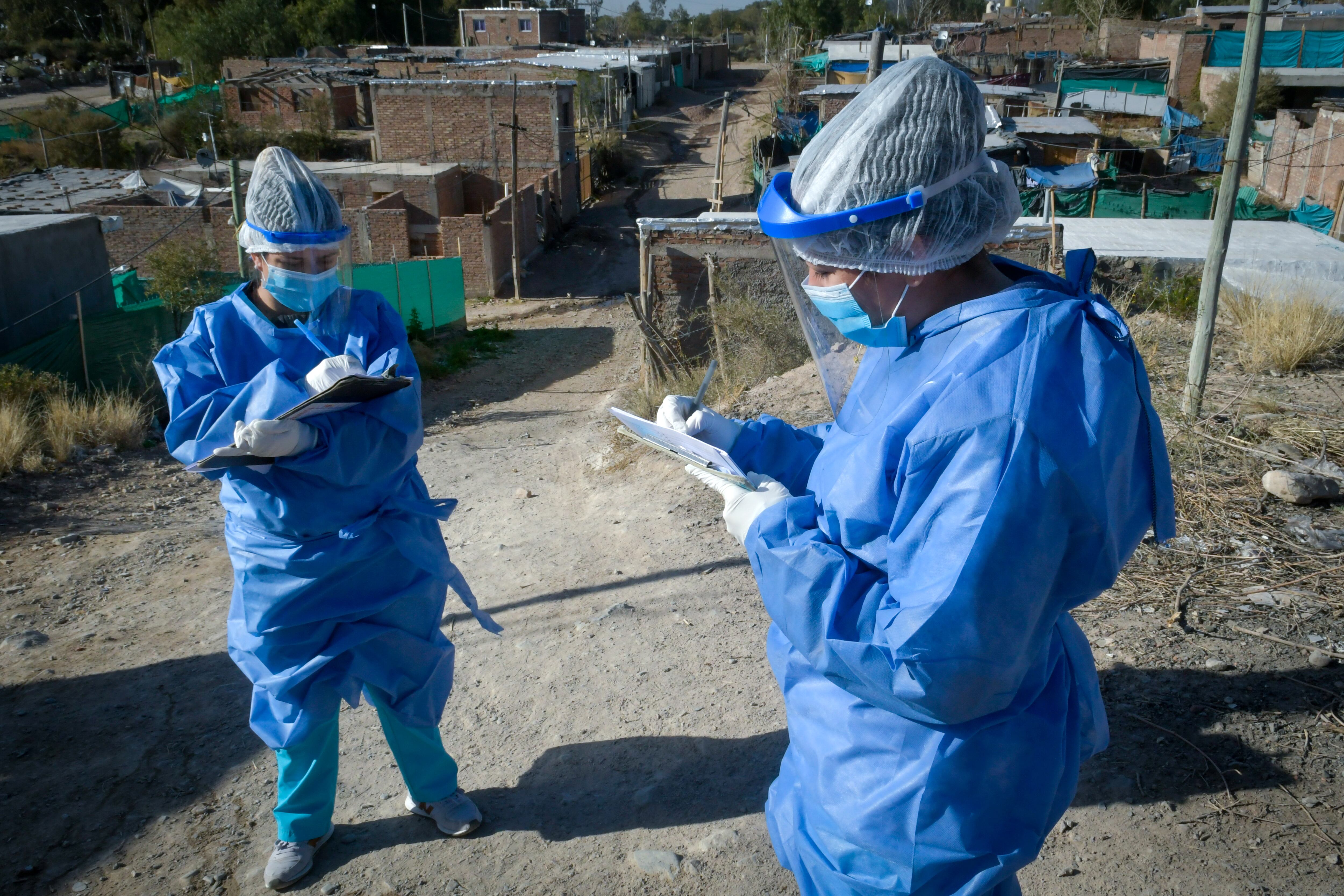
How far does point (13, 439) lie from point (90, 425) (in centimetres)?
101

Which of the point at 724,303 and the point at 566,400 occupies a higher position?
the point at 724,303

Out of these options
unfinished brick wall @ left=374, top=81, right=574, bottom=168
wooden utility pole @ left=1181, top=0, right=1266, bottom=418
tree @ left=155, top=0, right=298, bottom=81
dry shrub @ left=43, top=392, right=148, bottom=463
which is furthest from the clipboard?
tree @ left=155, top=0, right=298, bottom=81

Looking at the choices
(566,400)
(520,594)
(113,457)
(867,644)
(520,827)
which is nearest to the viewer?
(867,644)

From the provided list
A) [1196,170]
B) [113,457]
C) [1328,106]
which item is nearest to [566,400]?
[113,457]

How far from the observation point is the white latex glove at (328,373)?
8.06ft

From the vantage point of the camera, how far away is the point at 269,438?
229 centimetres

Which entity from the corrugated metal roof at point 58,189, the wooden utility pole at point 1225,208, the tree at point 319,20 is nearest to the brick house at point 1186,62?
the wooden utility pole at point 1225,208

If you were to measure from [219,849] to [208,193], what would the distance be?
23.9 meters

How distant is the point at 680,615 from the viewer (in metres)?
4.21

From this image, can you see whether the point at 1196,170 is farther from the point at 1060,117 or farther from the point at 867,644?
the point at 867,644

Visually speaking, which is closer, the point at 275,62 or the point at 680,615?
the point at 680,615

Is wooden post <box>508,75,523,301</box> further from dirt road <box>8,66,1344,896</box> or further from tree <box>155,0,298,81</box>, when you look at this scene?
tree <box>155,0,298,81</box>

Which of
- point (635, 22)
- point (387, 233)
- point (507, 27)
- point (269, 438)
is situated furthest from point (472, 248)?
point (635, 22)

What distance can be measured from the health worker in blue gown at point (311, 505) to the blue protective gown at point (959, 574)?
4.67 feet
